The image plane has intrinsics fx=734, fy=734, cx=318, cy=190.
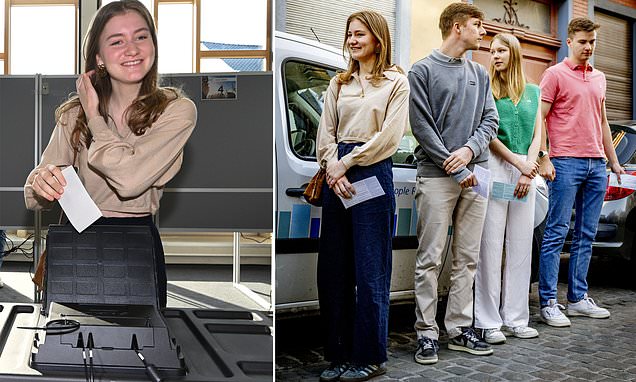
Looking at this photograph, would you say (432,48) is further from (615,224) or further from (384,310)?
(615,224)

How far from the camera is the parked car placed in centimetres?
440

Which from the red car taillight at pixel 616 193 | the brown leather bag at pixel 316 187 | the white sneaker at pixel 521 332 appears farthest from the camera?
the red car taillight at pixel 616 193

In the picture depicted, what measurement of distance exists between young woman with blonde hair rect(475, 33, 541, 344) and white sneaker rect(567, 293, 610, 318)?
0.60 metres

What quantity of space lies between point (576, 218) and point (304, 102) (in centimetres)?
190

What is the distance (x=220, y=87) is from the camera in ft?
6.98

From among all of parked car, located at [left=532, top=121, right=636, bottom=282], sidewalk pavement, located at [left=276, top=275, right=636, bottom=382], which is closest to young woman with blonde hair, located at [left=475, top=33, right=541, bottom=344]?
sidewalk pavement, located at [left=276, top=275, right=636, bottom=382]

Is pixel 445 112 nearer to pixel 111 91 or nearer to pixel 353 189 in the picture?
pixel 353 189

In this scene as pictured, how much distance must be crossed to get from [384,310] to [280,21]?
3.83 feet

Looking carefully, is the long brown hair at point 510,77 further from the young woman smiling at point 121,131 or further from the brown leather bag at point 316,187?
the young woman smiling at point 121,131

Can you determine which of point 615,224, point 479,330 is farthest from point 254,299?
point 615,224

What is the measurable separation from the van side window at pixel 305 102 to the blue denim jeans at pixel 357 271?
309 mm

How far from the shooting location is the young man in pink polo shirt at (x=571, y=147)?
3.89 m

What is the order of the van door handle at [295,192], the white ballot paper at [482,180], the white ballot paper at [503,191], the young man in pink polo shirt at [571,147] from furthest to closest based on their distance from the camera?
the young man in pink polo shirt at [571,147] → the white ballot paper at [503,191] → the white ballot paper at [482,180] → the van door handle at [295,192]

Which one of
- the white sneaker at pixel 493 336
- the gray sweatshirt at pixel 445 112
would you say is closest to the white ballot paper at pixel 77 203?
the gray sweatshirt at pixel 445 112
